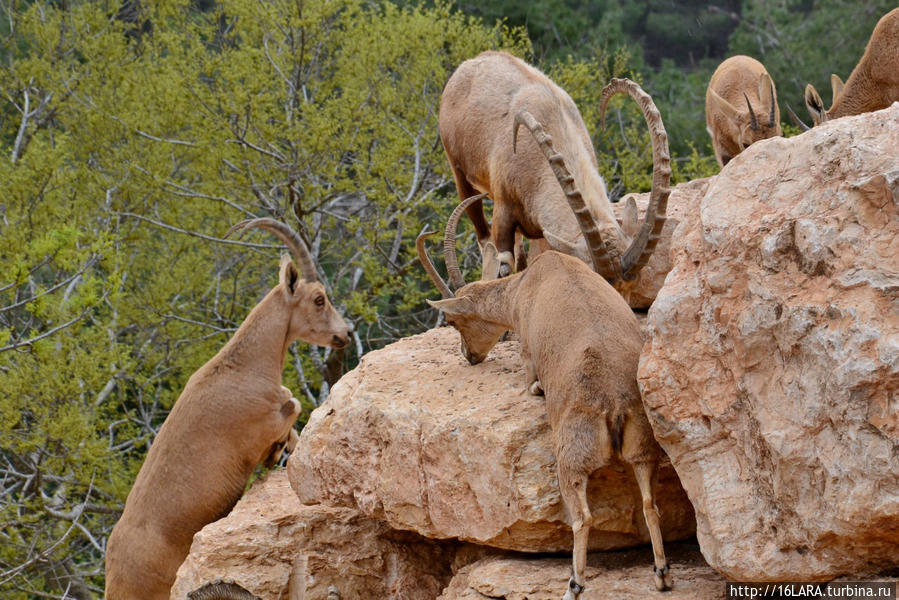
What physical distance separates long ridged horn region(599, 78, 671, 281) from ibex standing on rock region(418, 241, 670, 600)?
63 centimetres

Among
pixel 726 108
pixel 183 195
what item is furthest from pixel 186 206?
pixel 726 108

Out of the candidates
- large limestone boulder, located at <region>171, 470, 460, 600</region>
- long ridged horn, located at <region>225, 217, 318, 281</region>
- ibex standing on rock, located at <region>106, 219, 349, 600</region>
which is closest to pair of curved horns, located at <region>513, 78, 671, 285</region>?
large limestone boulder, located at <region>171, 470, 460, 600</region>

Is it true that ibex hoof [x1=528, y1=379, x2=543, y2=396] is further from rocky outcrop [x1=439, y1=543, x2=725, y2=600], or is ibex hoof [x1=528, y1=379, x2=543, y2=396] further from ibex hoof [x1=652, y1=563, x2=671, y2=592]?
ibex hoof [x1=652, y1=563, x2=671, y2=592]

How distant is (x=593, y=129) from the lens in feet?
59.4

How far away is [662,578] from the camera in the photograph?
16.1 ft

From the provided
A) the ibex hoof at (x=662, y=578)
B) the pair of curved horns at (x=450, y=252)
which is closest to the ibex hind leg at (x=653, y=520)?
the ibex hoof at (x=662, y=578)

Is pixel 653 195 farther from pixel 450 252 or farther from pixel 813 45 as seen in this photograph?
pixel 813 45

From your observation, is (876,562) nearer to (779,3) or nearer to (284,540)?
(284,540)

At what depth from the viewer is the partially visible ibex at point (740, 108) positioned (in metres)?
9.15

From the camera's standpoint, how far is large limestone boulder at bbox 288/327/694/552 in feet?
18.0

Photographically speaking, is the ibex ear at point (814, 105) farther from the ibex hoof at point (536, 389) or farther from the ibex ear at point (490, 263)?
the ibex hoof at point (536, 389)

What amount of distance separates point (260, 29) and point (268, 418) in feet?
32.2

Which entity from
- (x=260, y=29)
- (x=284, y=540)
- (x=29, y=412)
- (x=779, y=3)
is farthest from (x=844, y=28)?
(x=284, y=540)

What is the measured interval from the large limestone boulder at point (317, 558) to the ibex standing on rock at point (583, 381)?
5.17 feet
